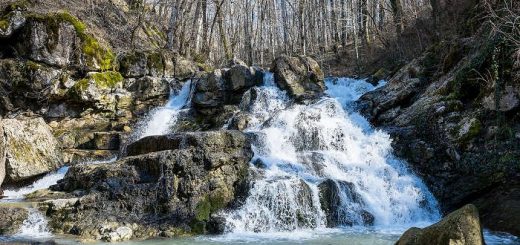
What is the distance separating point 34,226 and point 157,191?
289 centimetres

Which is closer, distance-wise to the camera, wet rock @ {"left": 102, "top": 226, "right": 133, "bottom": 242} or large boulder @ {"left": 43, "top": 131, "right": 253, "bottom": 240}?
wet rock @ {"left": 102, "top": 226, "right": 133, "bottom": 242}

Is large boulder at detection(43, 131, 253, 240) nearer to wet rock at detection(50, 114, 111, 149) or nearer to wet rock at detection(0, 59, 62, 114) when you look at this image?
wet rock at detection(50, 114, 111, 149)

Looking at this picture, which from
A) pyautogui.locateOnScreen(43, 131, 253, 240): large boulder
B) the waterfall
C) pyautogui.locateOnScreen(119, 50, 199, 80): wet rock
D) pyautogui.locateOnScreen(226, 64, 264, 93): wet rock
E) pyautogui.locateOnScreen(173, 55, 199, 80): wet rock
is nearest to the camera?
Answer: pyautogui.locateOnScreen(43, 131, 253, 240): large boulder

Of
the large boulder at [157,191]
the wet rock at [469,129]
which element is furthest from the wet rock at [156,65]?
the wet rock at [469,129]

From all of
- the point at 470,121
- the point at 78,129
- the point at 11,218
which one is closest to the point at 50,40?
the point at 78,129

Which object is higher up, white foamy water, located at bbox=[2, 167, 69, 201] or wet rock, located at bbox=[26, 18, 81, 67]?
wet rock, located at bbox=[26, 18, 81, 67]

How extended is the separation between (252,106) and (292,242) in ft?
34.2

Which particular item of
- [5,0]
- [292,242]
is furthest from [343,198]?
[5,0]

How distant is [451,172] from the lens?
41.1ft

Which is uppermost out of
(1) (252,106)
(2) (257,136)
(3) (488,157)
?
(1) (252,106)

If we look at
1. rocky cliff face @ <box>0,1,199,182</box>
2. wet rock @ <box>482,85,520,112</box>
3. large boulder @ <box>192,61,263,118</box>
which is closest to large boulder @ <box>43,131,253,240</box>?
rocky cliff face @ <box>0,1,199,182</box>

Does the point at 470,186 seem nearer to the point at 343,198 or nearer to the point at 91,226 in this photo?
the point at 343,198

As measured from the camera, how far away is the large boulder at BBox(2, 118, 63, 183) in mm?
14747

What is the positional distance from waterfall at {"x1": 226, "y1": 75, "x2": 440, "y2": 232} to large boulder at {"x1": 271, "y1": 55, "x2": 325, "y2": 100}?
2.27 m
